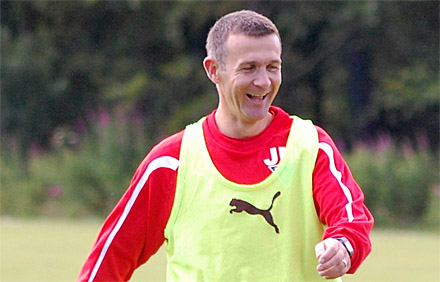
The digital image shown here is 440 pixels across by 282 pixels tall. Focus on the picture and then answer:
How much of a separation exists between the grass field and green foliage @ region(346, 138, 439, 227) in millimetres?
1038

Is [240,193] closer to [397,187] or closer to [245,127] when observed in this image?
[245,127]

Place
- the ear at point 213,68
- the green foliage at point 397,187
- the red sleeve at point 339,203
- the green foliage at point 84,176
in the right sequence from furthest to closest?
the green foliage at point 84,176
the green foliage at point 397,187
the ear at point 213,68
the red sleeve at point 339,203

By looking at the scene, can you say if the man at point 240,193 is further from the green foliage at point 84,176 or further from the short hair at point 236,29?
the green foliage at point 84,176

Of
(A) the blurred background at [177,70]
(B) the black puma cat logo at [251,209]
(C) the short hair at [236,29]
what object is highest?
Answer: (A) the blurred background at [177,70]

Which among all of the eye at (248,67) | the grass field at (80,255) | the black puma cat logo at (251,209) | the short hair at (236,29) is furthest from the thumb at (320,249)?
the grass field at (80,255)

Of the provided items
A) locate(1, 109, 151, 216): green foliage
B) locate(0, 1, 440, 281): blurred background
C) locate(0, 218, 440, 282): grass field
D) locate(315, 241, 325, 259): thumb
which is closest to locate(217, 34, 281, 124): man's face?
locate(315, 241, 325, 259): thumb

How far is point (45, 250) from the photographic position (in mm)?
12711

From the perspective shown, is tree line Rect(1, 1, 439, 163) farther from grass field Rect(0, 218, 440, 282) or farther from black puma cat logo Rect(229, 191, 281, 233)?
black puma cat logo Rect(229, 191, 281, 233)

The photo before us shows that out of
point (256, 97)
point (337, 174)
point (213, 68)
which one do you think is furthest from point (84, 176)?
point (337, 174)

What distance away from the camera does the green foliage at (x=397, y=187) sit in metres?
17.1

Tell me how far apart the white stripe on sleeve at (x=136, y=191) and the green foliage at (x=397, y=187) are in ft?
43.5

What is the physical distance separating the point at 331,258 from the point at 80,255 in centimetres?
899

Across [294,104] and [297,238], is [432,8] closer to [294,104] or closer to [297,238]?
[294,104]

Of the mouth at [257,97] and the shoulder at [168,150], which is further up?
the mouth at [257,97]
